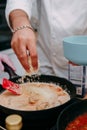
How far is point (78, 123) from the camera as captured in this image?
34.9 inches

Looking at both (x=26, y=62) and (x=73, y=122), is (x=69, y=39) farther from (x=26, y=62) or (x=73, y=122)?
(x=73, y=122)

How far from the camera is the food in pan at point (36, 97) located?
1.00 meters

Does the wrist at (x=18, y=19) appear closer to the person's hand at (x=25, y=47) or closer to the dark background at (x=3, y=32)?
the person's hand at (x=25, y=47)

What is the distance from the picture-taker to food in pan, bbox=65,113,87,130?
864 millimetres

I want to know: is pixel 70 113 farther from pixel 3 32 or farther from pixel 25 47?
pixel 3 32

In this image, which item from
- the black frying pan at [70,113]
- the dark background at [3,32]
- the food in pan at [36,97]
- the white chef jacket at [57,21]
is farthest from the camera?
the dark background at [3,32]

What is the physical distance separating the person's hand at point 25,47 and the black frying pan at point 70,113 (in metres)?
0.26

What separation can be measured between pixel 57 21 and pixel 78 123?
0.64 metres

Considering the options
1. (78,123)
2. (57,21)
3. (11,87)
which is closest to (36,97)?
(11,87)

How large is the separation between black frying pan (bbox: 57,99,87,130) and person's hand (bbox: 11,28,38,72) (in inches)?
10.2

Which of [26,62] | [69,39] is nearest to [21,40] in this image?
[26,62]

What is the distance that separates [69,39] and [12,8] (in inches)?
14.5

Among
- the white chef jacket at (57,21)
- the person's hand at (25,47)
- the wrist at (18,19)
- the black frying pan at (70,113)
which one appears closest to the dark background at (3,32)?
the white chef jacket at (57,21)

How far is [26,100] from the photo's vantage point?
1.05m
